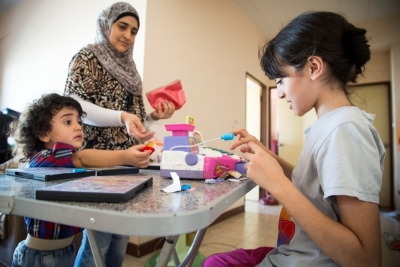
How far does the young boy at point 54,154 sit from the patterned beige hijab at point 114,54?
25cm

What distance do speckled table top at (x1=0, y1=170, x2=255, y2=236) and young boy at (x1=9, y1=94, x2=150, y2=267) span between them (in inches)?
12.5

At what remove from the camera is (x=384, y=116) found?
3.78m

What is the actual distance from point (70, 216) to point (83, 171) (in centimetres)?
33

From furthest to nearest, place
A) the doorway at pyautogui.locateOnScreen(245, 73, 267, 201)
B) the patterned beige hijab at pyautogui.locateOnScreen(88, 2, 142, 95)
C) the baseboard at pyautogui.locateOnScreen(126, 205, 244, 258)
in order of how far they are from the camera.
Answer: the doorway at pyautogui.locateOnScreen(245, 73, 267, 201), the baseboard at pyautogui.locateOnScreen(126, 205, 244, 258), the patterned beige hijab at pyautogui.locateOnScreen(88, 2, 142, 95)

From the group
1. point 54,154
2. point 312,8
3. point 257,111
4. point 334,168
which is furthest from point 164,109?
point 257,111

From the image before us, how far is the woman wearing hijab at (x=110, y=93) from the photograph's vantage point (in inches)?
35.7

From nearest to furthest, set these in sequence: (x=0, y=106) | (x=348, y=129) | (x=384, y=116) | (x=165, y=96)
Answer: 1. (x=348, y=129)
2. (x=165, y=96)
3. (x=0, y=106)
4. (x=384, y=116)

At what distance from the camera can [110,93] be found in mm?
1084

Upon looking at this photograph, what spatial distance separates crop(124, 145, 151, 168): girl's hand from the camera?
0.79 m

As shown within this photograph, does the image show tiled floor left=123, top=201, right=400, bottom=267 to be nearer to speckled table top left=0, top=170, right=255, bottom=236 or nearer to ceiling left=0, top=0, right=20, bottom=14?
speckled table top left=0, top=170, right=255, bottom=236

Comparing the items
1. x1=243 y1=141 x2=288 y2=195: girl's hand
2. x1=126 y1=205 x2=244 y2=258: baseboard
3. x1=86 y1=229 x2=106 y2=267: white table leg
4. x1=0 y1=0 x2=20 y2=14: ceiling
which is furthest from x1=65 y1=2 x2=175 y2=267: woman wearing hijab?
x1=0 y1=0 x2=20 y2=14: ceiling

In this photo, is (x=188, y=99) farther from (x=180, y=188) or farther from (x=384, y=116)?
(x=384, y=116)

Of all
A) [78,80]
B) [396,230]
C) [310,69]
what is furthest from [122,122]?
[396,230]

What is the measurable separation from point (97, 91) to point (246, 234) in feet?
5.87
